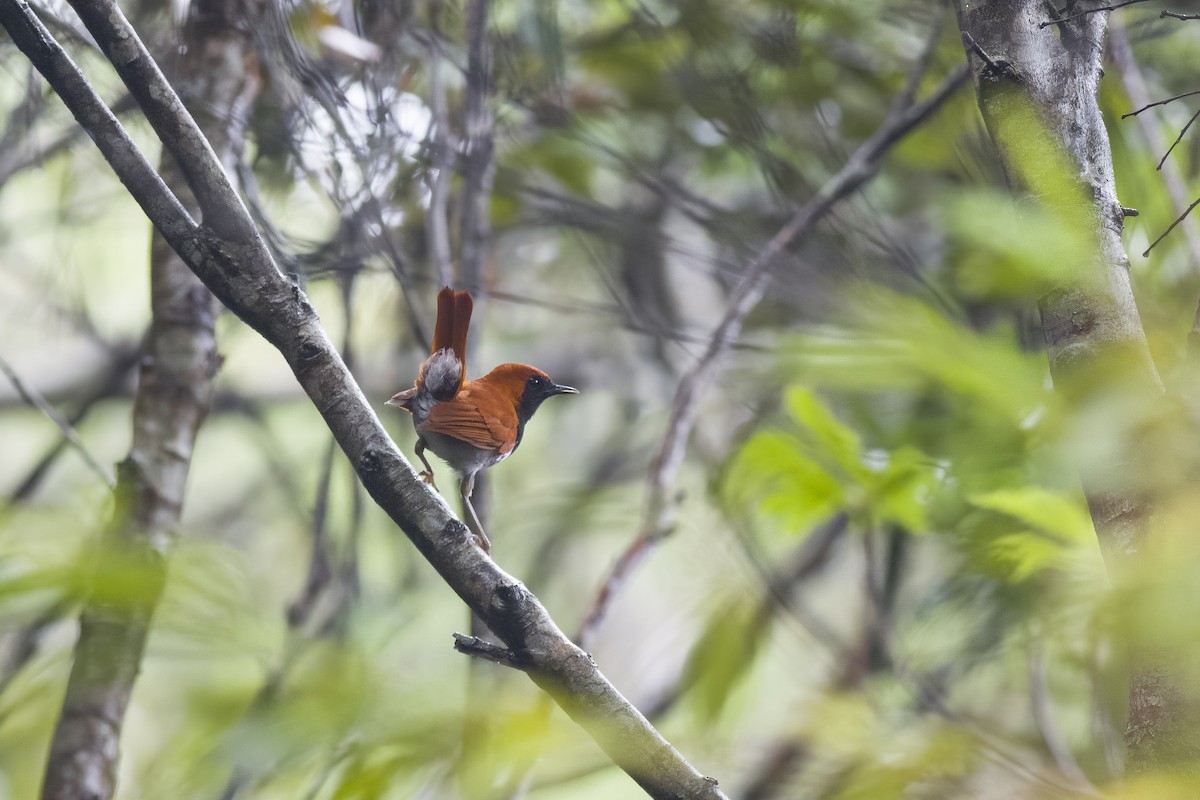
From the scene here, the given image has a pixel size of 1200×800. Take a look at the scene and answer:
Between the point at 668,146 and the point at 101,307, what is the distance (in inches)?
110

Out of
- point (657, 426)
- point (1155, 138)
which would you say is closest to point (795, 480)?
point (1155, 138)

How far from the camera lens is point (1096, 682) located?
1.30 metres

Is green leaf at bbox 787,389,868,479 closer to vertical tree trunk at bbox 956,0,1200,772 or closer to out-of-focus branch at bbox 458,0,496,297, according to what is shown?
vertical tree trunk at bbox 956,0,1200,772

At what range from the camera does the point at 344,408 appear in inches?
42.4

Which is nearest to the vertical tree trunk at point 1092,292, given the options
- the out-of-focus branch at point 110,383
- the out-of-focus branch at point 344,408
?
the out-of-focus branch at point 344,408

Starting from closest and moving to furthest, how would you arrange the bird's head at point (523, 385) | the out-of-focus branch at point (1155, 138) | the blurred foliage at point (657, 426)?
the blurred foliage at point (657, 426)
the out-of-focus branch at point (1155, 138)
the bird's head at point (523, 385)

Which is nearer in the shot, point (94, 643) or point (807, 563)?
point (94, 643)

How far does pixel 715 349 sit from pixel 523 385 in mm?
450

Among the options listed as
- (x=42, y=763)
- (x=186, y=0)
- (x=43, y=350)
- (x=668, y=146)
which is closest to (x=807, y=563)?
(x=668, y=146)

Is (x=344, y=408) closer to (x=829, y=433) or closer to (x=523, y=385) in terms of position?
(x=829, y=433)

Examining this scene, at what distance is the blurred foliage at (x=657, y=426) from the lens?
0.69 meters

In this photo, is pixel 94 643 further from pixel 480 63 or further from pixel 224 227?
pixel 480 63

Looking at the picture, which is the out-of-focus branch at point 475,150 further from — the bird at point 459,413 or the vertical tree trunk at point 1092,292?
the vertical tree trunk at point 1092,292

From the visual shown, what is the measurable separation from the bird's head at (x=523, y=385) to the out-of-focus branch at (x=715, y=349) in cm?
29
